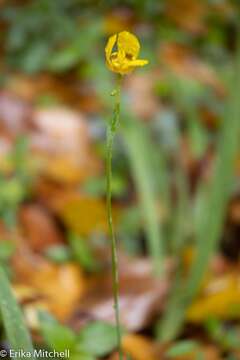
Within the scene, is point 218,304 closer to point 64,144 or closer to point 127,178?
point 127,178

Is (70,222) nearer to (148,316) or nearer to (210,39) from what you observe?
(148,316)

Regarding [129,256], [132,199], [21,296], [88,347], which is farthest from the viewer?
[132,199]

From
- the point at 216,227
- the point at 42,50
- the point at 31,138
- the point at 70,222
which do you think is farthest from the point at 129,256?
the point at 42,50

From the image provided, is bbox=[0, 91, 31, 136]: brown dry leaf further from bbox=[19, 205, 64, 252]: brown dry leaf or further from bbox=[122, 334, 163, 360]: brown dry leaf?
bbox=[122, 334, 163, 360]: brown dry leaf

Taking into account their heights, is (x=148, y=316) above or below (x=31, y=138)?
below

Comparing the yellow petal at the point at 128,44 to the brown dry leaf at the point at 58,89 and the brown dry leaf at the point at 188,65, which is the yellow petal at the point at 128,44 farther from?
the brown dry leaf at the point at 188,65

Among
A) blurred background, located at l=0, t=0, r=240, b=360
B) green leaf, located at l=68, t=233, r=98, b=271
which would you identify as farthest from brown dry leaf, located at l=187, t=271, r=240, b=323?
green leaf, located at l=68, t=233, r=98, b=271
